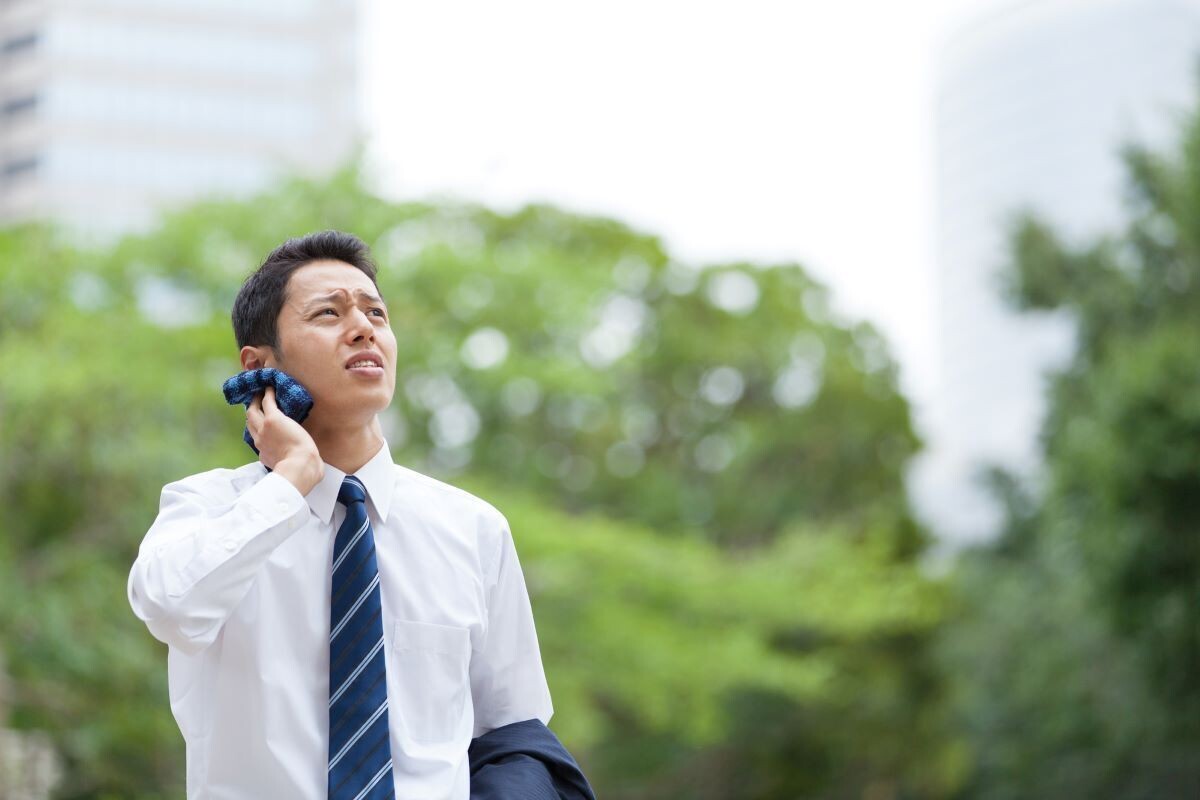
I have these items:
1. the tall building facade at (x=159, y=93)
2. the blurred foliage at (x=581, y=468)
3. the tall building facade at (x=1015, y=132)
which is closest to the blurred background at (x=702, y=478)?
the blurred foliage at (x=581, y=468)

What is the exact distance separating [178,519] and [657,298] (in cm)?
1938

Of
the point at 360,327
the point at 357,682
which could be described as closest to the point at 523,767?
the point at 357,682

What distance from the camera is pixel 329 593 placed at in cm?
212

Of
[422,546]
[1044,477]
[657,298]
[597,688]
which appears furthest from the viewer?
[657,298]

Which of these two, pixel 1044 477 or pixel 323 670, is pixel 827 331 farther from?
pixel 323 670

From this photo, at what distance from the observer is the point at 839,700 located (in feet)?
71.5

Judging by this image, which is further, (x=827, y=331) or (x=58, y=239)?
(x=827, y=331)

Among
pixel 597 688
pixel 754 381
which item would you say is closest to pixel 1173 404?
pixel 597 688

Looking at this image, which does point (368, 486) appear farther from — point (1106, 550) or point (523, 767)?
point (1106, 550)

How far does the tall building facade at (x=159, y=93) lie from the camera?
63312 millimetres

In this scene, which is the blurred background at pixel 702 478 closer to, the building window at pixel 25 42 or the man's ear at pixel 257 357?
the man's ear at pixel 257 357

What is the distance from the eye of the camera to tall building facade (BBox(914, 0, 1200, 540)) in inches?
4370

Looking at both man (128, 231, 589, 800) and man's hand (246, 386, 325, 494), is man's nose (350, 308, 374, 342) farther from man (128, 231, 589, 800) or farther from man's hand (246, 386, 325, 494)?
man's hand (246, 386, 325, 494)

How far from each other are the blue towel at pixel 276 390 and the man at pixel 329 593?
0.02 meters
